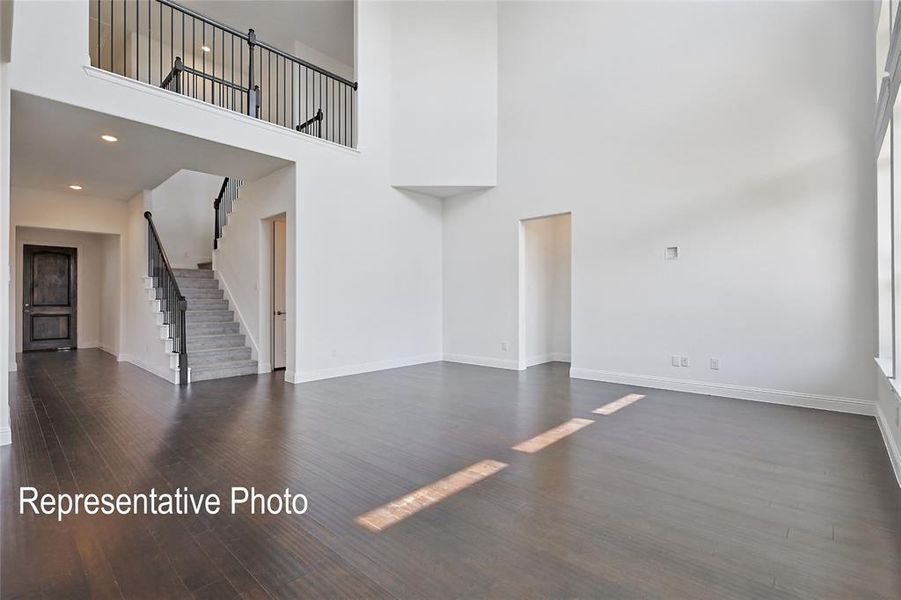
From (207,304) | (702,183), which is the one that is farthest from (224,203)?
(702,183)

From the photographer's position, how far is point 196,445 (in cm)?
345

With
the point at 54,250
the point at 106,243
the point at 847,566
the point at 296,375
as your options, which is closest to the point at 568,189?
the point at 296,375

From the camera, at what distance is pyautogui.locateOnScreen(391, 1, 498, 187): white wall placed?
23.4 feet

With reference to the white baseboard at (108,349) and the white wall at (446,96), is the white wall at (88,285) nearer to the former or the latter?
the white baseboard at (108,349)

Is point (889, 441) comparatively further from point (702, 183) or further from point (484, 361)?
point (484, 361)

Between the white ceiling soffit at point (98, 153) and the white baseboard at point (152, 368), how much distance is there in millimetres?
2797

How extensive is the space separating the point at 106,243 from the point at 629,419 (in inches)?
409

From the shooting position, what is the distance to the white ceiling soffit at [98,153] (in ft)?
14.5

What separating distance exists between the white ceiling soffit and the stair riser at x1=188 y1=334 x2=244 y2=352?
245 cm

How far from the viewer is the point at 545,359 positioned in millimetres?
7832

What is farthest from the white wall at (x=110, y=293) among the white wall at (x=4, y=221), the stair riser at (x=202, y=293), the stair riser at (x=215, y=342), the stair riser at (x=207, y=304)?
the white wall at (x=4, y=221)

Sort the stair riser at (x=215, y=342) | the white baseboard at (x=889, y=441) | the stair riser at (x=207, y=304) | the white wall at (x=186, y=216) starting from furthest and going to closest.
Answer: the white wall at (x=186, y=216)
the stair riser at (x=207, y=304)
the stair riser at (x=215, y=342)
the white baseboard at (x=889, y=441)

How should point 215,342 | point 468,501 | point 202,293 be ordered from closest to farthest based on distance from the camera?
point 468,501 → point 215,342 → point 202,293

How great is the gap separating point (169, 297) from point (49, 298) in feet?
16.3
